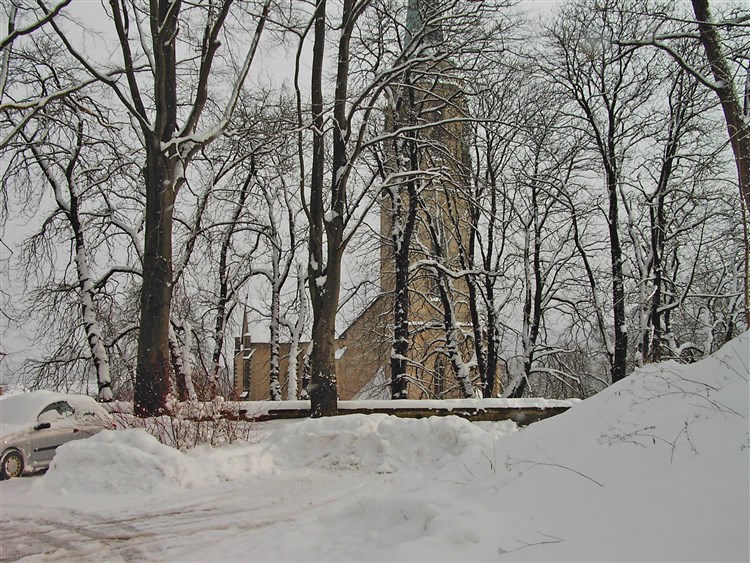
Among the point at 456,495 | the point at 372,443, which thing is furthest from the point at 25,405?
the point at 456,495

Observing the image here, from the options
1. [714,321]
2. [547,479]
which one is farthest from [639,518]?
[714,321]

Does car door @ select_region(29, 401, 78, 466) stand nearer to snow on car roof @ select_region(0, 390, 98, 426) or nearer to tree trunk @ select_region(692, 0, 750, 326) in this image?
snow on car roof @ select_region(0, 390, 98, 426)

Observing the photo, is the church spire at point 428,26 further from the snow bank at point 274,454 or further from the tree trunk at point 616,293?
the snow bank at point 274,454

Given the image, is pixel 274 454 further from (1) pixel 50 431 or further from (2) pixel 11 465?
(1) pixel 50 431

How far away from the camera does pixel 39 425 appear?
10773 millimetres

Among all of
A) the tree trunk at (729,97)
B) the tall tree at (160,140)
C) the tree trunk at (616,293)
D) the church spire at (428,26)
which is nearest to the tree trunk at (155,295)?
the tall tree at (160,140)

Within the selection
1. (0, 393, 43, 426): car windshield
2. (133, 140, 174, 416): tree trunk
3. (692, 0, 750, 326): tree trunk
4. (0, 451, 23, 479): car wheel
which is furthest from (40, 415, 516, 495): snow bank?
(692, 0, 750, 326): tree trunk

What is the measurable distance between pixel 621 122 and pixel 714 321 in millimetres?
11953

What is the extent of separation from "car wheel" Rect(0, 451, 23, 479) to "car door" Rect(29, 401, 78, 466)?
0.96 ft

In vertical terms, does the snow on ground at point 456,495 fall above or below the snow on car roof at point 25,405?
below

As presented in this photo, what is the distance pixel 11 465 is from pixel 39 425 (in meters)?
1.03

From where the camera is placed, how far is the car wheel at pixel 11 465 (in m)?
9.70

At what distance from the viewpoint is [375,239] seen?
2270 centimetres

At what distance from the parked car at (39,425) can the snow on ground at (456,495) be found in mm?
857
